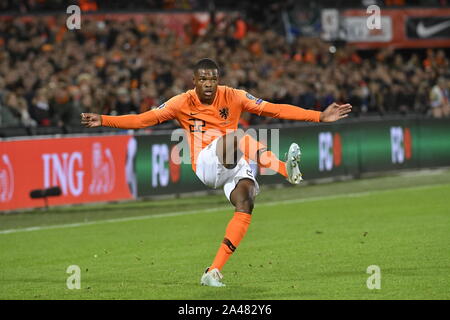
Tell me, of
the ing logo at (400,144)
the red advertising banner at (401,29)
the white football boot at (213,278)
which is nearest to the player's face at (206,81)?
the white football boot at (213,278)

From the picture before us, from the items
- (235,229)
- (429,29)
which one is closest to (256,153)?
(235,229)

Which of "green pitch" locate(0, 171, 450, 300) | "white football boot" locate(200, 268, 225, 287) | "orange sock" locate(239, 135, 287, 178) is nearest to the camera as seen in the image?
"white football boot" locate(200, 268, 225, 287)

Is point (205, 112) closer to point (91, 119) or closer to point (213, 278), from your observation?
point (91, 119)

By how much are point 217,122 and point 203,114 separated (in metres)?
0.16

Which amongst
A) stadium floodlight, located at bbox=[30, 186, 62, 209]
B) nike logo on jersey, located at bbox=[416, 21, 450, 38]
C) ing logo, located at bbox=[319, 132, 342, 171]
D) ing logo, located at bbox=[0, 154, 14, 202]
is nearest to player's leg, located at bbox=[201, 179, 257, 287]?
ing logo, located at bbox=[0, 154, 14, 202]

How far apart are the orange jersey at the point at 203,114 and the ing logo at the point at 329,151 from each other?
1257 cm

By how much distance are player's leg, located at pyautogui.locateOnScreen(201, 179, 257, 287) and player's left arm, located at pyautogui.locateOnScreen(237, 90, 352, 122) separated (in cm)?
76

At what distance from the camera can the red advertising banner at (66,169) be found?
18547 millimetres

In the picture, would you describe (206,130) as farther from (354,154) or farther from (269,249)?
(354,154)

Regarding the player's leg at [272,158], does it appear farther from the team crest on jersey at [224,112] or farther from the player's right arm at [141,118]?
the player's right arm at [141,118]

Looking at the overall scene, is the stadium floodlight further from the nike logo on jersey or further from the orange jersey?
the nike logo on jersey

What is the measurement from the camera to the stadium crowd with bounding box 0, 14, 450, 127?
830 inches

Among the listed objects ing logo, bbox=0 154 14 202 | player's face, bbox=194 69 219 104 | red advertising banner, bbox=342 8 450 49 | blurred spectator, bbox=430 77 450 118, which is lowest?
ing logo, bbox=0 154 14 202

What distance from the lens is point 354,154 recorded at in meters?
23.9
